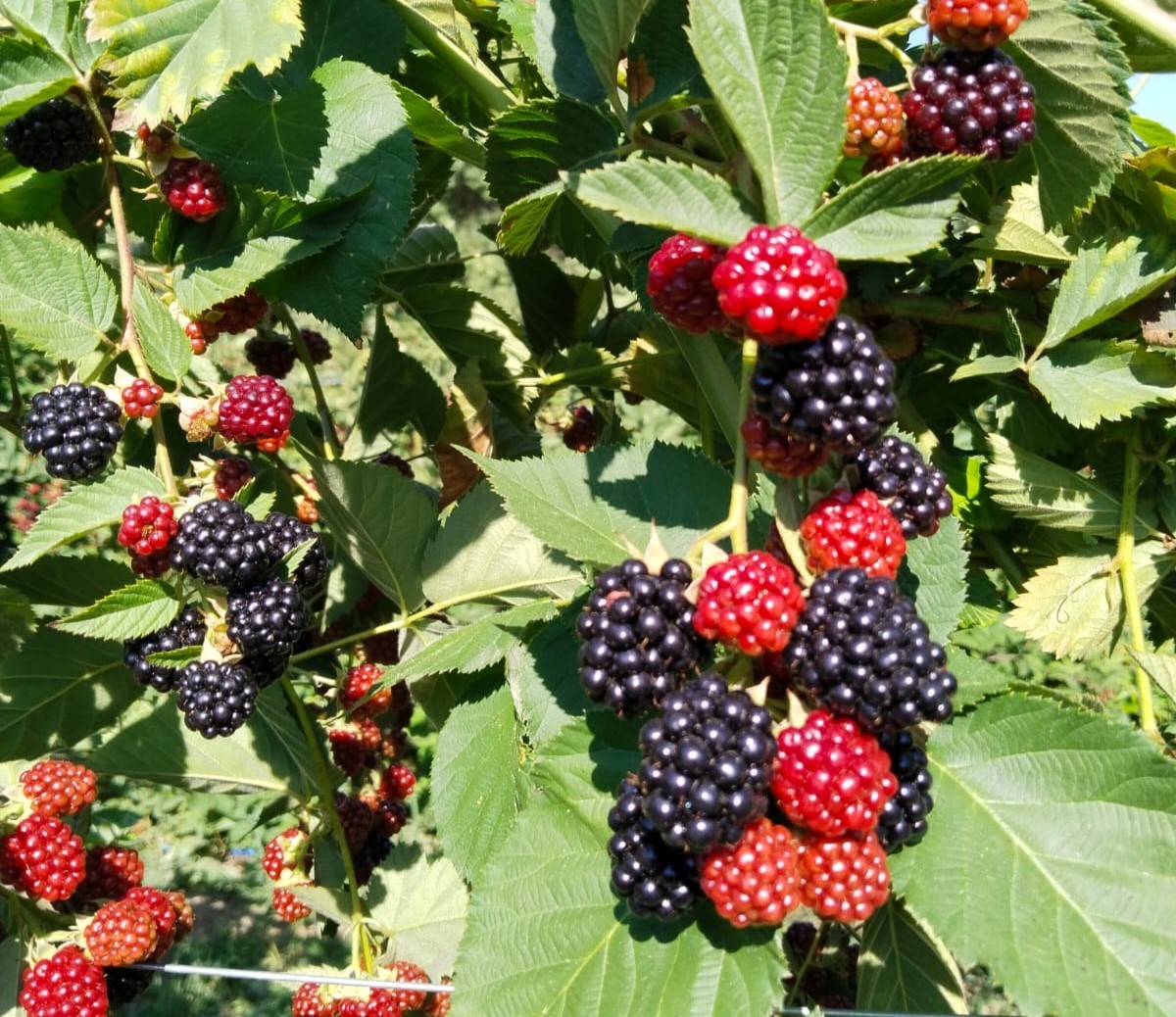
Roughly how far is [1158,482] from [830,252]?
964 millimetres

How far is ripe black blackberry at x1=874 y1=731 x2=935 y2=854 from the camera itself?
40.1 inches

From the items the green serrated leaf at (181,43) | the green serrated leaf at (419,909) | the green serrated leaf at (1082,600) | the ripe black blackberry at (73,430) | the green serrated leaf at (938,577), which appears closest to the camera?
the green serrated leaf at (938,577)

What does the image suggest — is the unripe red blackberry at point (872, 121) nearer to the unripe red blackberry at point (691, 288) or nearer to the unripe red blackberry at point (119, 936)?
the unripe red blackberry at point (691, 288)

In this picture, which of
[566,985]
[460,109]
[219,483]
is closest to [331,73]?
[460,109]

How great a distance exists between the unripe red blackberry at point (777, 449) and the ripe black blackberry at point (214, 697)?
2.68 ft

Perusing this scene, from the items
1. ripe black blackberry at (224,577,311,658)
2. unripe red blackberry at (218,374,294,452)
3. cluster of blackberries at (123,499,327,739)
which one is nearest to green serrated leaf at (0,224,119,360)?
unripe red blackberry at (218,374,294,452)

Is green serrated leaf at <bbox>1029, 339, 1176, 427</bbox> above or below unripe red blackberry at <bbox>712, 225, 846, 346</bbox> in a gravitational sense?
below

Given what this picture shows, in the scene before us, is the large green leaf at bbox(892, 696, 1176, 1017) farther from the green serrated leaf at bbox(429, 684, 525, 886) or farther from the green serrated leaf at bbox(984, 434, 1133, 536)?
the green serrated leaf at bbox(429, 684, 525, 886)

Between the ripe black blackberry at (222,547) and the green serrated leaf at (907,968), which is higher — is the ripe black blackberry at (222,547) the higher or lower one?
the higher one

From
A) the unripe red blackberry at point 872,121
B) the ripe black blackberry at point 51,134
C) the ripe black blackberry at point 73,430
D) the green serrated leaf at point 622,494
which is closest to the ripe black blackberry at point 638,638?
the green serrated leaf at point 622,494

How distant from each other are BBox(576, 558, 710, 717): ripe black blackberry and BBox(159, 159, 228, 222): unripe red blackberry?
0.93 meters

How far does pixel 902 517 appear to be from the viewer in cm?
104

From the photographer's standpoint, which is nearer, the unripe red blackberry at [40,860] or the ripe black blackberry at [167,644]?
the ripe black blackberry at [167,644]

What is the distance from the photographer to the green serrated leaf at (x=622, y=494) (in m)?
1.27
